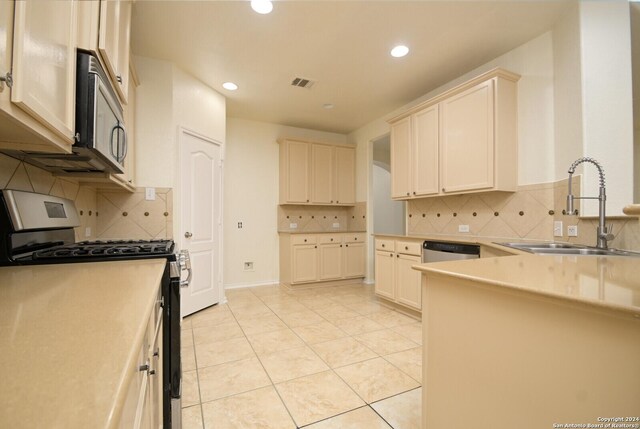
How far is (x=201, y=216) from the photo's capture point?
3.16 meters

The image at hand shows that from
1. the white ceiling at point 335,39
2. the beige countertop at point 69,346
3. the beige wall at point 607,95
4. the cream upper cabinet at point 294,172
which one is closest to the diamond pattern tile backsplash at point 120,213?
the white ceiling at point 335,39

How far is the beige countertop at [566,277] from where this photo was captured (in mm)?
629

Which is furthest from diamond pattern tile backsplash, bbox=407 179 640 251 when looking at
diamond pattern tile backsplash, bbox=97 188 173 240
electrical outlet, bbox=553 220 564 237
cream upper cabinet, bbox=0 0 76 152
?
diamond pattern tile backsplash, bbox=97 188 173 240

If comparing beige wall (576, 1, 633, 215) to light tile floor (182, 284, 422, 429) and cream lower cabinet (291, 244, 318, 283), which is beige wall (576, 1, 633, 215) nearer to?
light tile floor (182, 284, 422, 429)

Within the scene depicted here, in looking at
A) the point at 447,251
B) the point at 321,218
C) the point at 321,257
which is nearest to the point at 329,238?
the point at 321,257

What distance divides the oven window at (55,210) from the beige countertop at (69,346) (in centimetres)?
66

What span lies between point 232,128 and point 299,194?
147 cm

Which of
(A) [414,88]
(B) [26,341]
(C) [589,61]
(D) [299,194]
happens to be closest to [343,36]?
(A) [414,88]

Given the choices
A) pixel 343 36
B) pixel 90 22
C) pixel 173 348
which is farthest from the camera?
pixel 343 36

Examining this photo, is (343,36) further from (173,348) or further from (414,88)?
(173,348)

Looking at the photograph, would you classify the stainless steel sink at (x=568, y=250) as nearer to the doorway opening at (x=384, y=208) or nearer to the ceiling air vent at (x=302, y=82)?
the ceiling air vent at (x=302, y=82)

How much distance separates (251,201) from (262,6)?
9.11 feet

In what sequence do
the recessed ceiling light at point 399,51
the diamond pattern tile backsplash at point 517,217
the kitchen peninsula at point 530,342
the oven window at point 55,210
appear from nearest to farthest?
the kitchen peninsula at point 530,342 → the oven window at point 55,210 → the diamond pattern tile backsplash at point 517,217 → the recessed ceiling light at point 399,51

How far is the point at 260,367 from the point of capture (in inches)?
76.4
